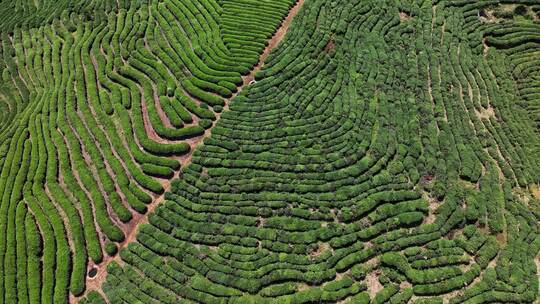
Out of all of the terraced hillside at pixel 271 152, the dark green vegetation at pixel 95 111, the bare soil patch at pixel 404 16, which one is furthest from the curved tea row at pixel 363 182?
the dark green vegetation at pixel 95 111

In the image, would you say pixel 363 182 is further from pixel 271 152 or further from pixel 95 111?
pixel 95 111

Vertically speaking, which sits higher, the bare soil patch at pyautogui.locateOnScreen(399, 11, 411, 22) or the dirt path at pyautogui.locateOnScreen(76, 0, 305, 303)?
the bare soil patch at pyautogui.locateOnScreen(399, 11, 411, 22)

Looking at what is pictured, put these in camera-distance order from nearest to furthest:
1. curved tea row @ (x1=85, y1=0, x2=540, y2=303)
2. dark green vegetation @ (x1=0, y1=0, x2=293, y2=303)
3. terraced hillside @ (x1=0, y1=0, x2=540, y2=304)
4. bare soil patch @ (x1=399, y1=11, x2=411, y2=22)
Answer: curved tea row @ (x1=85, y1=0, x2=540, y2=303)
terraced hillside @ (x1=0, y1=0, x2=540, y2=304)
dark green vegetation @ (x1=0, y1=0, x2=293, y2=303)
bare soil patch @ (x1=399, y1=11, x2=411, y2=22)

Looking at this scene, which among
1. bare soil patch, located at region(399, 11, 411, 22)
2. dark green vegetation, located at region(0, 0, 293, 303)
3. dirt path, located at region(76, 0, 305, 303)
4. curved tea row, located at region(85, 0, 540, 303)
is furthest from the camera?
bare soil patch, located at region(399, 11, 411, 22)

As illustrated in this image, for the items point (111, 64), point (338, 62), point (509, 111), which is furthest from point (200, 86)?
point (509, 111)

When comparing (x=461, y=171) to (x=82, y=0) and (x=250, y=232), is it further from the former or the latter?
(x=82, y=0)

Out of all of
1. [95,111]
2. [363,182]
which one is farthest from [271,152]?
[95,111]

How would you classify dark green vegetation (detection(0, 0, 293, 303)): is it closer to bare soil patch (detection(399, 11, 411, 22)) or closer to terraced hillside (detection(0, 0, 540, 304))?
terraced hillside (detection(0, 0, 540, 304))

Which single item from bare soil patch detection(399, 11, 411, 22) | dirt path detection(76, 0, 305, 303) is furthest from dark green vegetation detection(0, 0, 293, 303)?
bare soil patch detection(399, 11, 411, 22)
